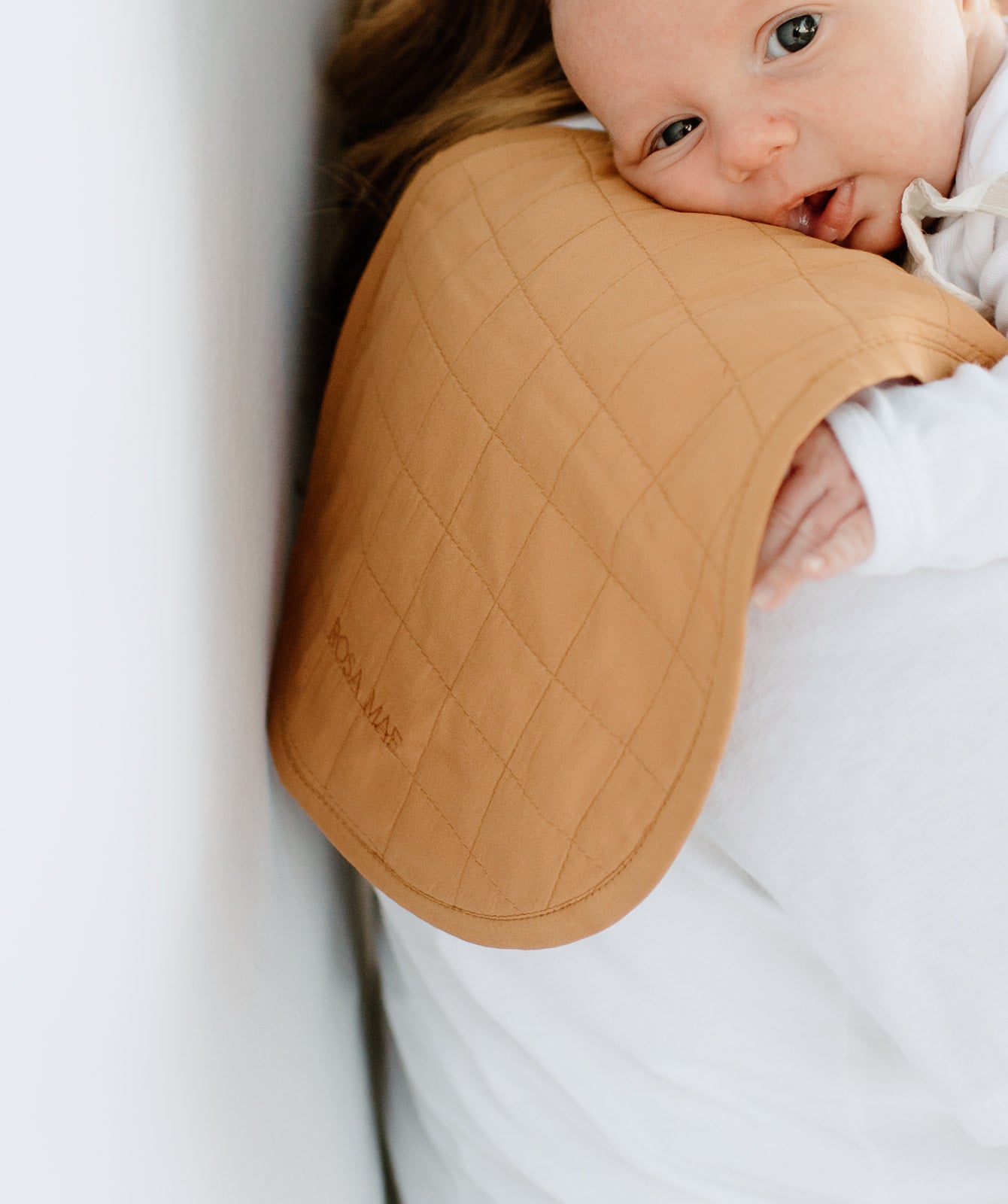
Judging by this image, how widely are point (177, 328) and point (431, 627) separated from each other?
207 millimetres

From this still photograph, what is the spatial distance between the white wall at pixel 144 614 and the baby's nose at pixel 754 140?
28cm

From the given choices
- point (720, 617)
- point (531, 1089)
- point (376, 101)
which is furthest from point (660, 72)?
point (531, 1089)

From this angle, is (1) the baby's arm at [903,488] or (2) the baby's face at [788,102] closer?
(1) the baby's arm at [903,488]

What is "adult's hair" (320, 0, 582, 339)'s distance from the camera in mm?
800

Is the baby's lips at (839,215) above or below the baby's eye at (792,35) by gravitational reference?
below

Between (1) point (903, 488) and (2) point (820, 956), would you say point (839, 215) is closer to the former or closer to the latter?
(1) point (903, 488)

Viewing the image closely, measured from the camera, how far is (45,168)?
12.6 inches

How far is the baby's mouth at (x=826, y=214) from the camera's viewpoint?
2.15ft

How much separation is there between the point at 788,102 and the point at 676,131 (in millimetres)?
82

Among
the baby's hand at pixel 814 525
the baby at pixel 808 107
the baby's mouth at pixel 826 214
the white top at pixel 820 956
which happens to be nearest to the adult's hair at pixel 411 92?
the baby at pixel 808 107

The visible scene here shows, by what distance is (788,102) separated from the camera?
0.63m

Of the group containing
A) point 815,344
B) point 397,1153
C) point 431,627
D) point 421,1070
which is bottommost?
point 397,1153

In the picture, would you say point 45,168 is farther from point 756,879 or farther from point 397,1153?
point 397,1153

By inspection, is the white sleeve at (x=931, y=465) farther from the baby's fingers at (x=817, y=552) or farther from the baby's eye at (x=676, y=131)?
the baby's eye at (x=676, y=131)
